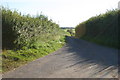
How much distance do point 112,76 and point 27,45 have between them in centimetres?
835

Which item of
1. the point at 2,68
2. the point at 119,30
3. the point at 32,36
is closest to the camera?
the point at 2,68

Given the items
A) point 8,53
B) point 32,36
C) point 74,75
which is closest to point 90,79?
point 74,75

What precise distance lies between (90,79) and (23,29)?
797cm

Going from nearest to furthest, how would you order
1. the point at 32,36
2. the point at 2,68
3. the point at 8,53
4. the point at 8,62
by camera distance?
1. the point at 2,68
2. the point at 8,62
3. the point at 8,53
4. the point at 32,36

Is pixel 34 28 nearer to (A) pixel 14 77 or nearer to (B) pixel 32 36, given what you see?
(B) pixel 32 36

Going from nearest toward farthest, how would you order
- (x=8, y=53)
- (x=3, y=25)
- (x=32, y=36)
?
(x=8, y=53), (x=3, y=25), (x=32, y=36)

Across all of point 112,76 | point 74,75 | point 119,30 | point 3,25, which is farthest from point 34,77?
point 119,30

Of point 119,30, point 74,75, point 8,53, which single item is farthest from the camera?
point 119,30

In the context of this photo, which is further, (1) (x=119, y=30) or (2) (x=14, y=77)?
(1) (x=119, y=30)

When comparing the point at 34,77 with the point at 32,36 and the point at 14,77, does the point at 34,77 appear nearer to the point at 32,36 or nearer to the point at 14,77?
the point at 14,77

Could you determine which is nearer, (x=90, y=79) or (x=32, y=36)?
(x=90, y=79)

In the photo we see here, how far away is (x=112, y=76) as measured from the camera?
7324 mm

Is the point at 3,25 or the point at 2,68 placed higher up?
the point at 3,25

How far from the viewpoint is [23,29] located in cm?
1366
